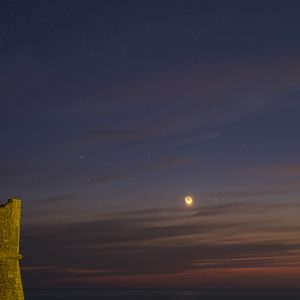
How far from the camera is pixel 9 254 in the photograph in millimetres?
15797

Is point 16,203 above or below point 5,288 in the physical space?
above

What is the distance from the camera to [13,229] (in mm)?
16062

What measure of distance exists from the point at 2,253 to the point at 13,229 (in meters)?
0.76

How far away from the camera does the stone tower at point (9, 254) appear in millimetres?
15758

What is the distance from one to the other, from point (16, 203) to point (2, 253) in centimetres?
153

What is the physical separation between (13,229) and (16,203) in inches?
30.9

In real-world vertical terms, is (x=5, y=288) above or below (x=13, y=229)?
below

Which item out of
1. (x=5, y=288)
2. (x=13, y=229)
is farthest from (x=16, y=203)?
(x=5, y=288)

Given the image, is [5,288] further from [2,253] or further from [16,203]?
[16,203]

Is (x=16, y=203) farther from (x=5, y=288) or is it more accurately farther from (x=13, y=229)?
(x=5, y=288)

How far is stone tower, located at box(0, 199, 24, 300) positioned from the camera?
51.7 ft

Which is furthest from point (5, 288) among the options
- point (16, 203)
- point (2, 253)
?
point (16, 203)

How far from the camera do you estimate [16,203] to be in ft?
53.6

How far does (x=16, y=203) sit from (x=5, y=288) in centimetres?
245
